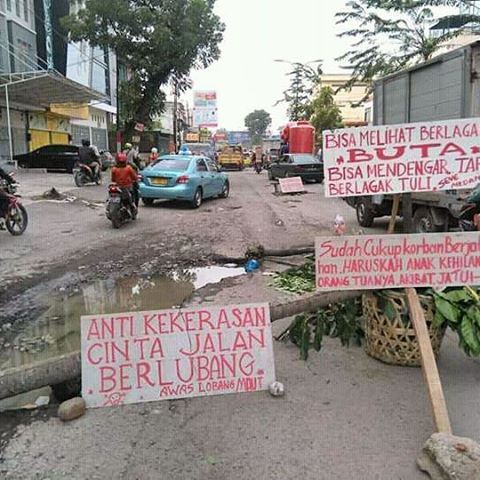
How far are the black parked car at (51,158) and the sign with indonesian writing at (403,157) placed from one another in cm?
2431

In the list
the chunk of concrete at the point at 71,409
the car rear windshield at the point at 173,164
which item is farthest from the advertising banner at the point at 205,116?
the chunk of concrete at the point at 71,409

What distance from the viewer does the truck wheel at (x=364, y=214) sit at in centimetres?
1167

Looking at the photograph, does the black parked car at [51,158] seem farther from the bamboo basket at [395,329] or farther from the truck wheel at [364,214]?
the bamboo basket at [395,329]

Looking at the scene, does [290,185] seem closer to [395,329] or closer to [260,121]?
[395,329]

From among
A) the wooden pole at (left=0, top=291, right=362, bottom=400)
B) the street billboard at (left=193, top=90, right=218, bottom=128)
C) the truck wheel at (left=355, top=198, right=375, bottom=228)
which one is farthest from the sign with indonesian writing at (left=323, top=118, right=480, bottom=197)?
the street billboard at (left=193, top=90, right=218, bottom=128)

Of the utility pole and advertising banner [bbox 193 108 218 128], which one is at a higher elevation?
the utility pole

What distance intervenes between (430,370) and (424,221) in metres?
5.91

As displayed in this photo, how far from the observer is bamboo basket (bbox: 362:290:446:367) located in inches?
157

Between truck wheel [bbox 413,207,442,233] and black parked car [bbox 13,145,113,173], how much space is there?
20.5 metres

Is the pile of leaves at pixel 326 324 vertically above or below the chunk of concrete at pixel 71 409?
above

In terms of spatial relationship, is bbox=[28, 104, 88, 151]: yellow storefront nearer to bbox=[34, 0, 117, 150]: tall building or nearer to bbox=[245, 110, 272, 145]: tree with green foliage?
bbox=[34, 0, 117, 150]: tall building

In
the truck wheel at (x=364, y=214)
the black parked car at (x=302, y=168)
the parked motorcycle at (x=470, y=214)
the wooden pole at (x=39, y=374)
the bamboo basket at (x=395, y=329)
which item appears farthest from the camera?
the black parked car at (x=302, y=168)

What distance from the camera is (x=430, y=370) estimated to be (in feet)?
11.1

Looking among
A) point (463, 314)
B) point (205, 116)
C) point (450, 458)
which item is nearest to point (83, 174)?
point (463, 314)
